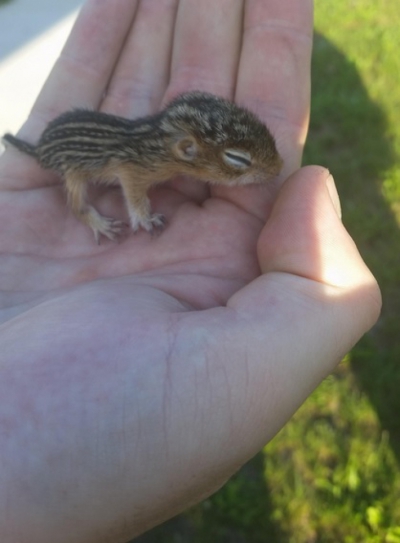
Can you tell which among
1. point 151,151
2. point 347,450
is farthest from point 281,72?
point 347,450

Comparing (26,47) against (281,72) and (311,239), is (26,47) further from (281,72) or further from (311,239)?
(311,239)

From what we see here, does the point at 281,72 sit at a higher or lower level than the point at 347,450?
higher

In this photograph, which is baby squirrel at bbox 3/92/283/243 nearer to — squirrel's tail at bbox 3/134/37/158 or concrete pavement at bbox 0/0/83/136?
squirrel's tail at bbox 3/134/37/158

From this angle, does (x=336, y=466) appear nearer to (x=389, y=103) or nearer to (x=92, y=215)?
(x=92, y=215)

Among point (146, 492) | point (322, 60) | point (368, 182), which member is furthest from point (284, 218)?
point (322, 60)

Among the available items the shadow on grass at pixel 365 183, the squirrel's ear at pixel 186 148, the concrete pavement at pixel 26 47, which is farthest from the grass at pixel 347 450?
the concrete pavement at pixel 26 47

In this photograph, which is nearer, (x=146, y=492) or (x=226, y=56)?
(x=146, y=492)

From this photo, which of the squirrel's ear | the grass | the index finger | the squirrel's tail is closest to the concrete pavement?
the squirrel's tail
